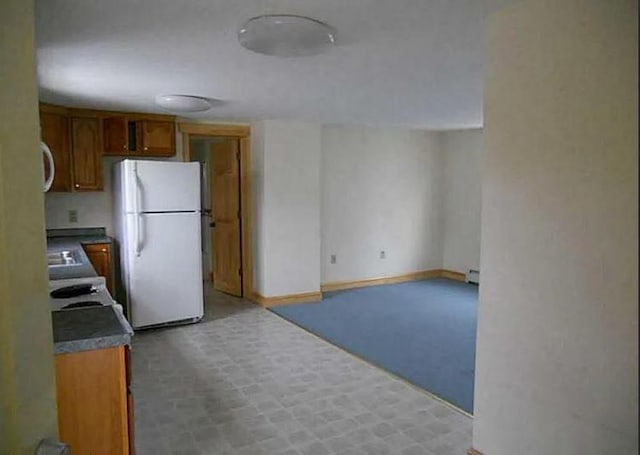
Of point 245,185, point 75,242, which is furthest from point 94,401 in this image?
point 245,185

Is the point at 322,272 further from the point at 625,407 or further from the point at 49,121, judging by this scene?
the point at 625,407

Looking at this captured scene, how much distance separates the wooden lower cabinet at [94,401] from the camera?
1.72 meters

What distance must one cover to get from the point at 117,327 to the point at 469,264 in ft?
19.2

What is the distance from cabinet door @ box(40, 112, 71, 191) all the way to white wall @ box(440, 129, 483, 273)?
5097 mm

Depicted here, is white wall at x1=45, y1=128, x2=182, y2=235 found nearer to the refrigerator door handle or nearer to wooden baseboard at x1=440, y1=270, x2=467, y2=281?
the refrigerator door handle

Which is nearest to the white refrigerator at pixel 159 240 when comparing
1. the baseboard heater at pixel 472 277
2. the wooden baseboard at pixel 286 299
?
the wooden baseboard at pixel 286 299

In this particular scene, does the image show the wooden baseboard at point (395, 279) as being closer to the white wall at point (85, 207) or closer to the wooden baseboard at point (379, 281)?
the wooden baseboard at point (379, 281)

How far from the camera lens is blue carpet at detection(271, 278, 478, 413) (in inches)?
137

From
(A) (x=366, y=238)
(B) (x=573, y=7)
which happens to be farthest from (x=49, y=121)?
(B) (x=573, y=7)

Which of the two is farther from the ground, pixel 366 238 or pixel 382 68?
pixel 382 68

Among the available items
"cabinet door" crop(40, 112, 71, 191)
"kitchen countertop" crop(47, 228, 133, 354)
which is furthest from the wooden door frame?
"kitchen countertop" crop(47, 228, 133, 354)

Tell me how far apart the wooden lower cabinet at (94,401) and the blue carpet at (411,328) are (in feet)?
6.84

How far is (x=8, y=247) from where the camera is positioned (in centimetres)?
136

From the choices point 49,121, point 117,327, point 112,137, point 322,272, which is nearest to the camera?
point 117,327
